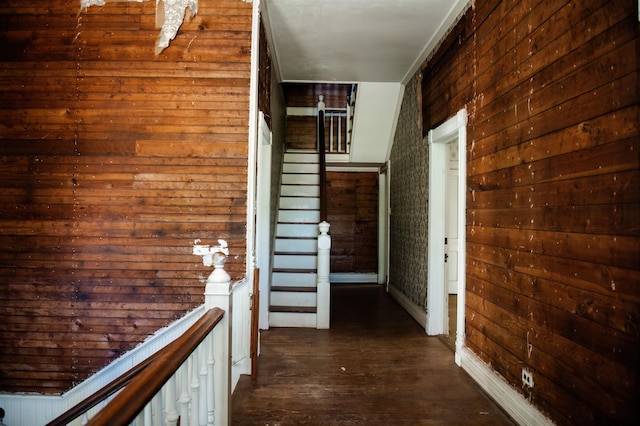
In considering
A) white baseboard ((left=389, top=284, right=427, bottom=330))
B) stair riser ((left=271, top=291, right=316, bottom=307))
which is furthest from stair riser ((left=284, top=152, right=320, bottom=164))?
stair riser ((left=271, top=291, right=316, bottom=307))

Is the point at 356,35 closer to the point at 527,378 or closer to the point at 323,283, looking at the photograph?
the point at 323,283

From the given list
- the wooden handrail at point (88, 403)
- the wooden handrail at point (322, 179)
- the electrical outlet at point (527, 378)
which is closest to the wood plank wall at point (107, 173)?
the wooden handrail at point (88, 403)

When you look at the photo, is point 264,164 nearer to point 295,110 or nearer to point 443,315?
point 443,315

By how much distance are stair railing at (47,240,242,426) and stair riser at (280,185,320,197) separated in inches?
149

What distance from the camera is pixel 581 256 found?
175 centimetres

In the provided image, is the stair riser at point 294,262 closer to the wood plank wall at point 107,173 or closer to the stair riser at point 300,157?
the wood plank wall at point 107,173

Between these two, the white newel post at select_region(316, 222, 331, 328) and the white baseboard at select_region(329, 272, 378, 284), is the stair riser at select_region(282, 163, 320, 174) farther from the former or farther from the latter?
the white baseboard at select_region(329, 272, 378, 284)

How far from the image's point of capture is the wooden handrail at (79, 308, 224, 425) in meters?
0.89

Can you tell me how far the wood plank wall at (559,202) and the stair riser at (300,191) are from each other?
3.19 meters

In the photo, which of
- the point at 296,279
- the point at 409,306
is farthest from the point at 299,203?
the point at 409,306

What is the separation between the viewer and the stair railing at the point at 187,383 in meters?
0.98

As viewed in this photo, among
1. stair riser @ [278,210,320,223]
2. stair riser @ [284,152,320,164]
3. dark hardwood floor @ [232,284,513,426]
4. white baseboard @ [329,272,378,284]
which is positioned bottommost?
dark hardwood floor @ [232,284,513,426]

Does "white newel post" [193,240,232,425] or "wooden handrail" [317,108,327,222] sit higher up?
"wooden handrail" [317,108,327,222]

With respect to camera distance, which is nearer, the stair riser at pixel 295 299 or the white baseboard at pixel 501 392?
the white baseboard at pixel 501 392
